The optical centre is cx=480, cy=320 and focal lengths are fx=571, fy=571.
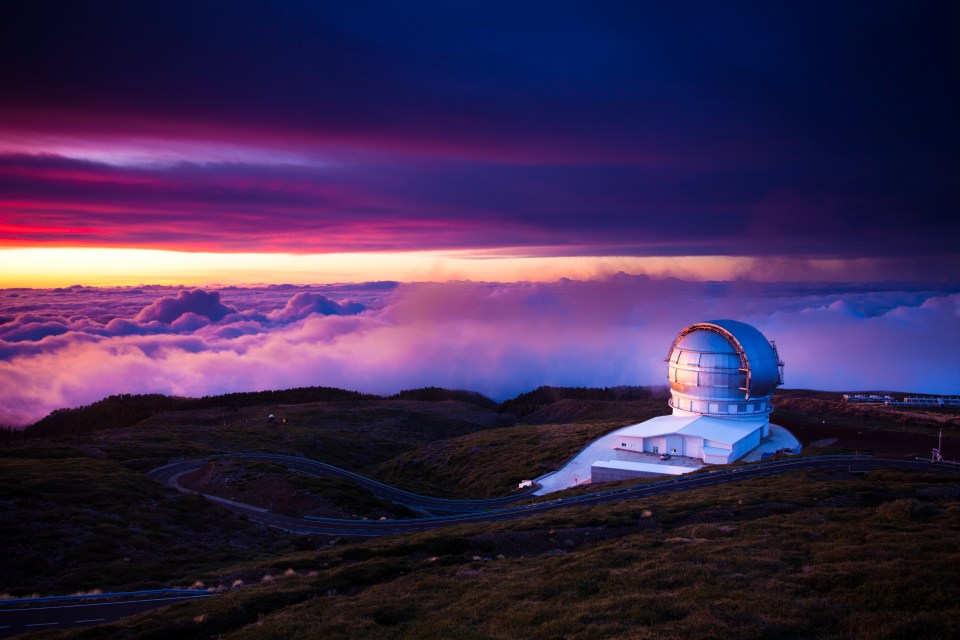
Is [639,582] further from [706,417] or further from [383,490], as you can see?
[383,490]

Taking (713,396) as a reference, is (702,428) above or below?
below

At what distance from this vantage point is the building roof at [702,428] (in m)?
60.8

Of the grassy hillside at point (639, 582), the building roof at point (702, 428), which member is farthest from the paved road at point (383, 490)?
the grassy hillside at point (639, 582)

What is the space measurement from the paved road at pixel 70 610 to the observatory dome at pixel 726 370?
187ft

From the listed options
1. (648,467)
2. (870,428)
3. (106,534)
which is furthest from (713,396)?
(106,534)

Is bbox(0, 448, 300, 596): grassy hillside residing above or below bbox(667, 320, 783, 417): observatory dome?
below

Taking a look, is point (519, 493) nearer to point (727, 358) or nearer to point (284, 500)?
point (284, 500)

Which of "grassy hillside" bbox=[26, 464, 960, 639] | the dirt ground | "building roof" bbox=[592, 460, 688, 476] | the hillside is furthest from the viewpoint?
the dirt ground

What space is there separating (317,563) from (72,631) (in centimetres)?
1098

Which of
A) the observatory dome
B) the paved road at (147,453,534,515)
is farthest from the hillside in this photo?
the observatory dome

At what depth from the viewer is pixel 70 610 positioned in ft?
80.5

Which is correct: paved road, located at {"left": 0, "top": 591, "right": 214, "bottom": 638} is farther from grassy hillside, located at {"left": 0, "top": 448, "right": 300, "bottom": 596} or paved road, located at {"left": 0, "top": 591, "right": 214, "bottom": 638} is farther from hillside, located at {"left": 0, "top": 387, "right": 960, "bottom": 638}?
grassy hillside, located at {"left": 0, "top": 448, "right": 300, "bottom": 596}

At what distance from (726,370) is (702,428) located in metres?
8.16

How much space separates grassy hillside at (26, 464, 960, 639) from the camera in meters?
14.5
